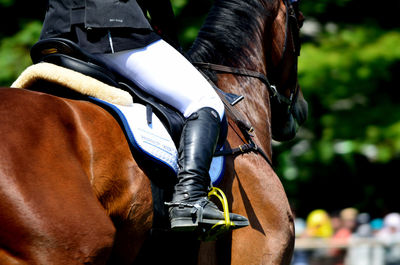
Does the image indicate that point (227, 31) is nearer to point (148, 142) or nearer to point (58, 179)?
point (148, 142)

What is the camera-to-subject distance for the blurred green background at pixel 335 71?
9273mm

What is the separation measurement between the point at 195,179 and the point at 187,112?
16.8 inches

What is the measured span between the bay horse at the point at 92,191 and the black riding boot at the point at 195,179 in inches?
6.4

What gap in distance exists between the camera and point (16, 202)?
7.61ft

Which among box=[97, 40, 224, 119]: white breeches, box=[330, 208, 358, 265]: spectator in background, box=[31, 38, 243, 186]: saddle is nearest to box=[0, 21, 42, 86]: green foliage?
box=[330, 208, 358, 265]: spectator in background

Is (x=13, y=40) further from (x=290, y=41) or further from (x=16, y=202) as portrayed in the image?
(x=16, y=202)

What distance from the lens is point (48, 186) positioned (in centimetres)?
243

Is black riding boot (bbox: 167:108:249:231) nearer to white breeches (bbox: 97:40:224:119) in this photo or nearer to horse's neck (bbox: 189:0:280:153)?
white breeches (bbox: 97:40:224:119)

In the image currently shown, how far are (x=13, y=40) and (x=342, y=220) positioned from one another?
21.0 feet

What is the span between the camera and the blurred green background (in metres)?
9.27

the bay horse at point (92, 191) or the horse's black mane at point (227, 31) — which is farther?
the horse's black mane at point (227, 31)

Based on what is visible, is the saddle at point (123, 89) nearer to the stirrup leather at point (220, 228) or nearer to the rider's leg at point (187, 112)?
the rider's leg at point (187, 112)

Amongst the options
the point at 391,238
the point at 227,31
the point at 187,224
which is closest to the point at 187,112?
the point at 187,224

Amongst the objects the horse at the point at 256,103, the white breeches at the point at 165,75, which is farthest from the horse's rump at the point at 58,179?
the horse at the point at 256,103
